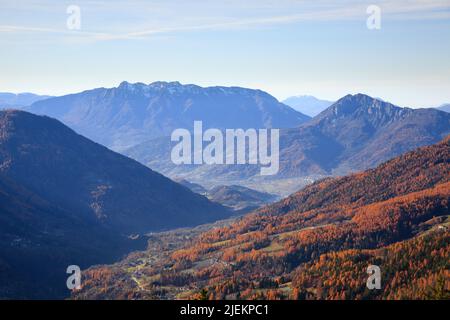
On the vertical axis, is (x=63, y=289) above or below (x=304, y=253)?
below

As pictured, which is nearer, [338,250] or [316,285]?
[316,285]

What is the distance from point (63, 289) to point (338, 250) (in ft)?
295

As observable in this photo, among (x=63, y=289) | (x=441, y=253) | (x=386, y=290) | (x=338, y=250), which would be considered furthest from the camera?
(x=63, y=289)

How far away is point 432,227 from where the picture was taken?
176125 millimetres
